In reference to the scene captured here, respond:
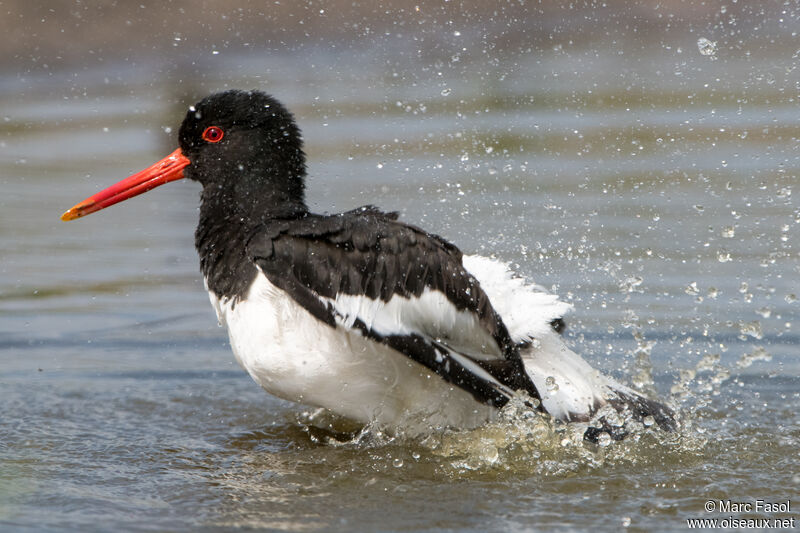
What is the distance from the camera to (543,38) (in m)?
12.9

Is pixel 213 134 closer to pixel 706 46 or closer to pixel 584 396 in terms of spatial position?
pixel 584 396

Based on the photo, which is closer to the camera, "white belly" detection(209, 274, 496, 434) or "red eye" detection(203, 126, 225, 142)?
"white belly" detection(209, 274, 496, 434)

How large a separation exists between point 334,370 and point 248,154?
41.7 inches

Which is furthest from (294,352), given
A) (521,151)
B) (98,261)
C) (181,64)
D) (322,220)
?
(181,64)

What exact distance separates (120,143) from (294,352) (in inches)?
240

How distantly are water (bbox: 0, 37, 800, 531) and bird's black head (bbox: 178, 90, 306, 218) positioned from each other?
1.06 m

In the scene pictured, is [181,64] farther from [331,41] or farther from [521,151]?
[521,151]

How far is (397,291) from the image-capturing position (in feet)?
15.3

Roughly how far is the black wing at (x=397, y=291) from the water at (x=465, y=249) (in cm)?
33

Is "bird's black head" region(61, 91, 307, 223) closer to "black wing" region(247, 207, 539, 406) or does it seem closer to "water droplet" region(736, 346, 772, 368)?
"black wing" region(247, 207, 539, 406)

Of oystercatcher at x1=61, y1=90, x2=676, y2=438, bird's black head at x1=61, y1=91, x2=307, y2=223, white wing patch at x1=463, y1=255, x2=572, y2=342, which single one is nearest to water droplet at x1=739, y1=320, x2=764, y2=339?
oystercatcher at x1=61, y1=90, x2=676, y2=438

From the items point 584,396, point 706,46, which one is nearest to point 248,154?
point 584,396

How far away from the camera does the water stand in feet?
14.8

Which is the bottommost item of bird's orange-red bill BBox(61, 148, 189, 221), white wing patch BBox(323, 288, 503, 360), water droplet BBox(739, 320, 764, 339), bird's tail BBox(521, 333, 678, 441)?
bird's tail BBox(521, 333, 678, 441)
